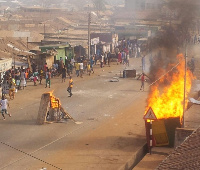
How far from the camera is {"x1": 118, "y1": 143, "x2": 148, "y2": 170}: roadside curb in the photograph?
13883 millimetres

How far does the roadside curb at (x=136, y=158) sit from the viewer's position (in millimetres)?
13883

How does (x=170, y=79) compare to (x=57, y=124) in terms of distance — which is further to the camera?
(x=170, y=79)

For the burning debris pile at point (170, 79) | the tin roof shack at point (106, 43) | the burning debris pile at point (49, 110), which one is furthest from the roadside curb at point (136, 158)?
the tin roof shack at point (106, 43)

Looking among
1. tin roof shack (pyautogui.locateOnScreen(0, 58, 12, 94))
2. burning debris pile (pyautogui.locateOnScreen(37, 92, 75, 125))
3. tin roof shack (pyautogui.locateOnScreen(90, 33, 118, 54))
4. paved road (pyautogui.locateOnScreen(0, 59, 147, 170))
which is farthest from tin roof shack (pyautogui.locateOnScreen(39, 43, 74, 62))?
burning debris pile (pyautogui.locateOnScreen(37, 92, 75, 125))

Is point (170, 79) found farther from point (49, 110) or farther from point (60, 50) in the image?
point (60, 50)

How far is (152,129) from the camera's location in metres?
15.3

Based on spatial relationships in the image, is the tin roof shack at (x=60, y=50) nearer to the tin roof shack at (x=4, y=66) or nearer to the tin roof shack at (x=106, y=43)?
the tin roof shack at (x=106, y=43)

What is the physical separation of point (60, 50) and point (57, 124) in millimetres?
16410

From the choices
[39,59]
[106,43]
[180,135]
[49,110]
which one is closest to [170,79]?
[49,110]

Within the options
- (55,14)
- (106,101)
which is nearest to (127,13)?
(55,14)

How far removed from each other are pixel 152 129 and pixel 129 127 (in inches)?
115

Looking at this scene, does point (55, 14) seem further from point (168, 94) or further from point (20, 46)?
point (168, 94)

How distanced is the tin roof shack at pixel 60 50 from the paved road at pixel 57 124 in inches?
131

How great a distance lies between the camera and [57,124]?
60.8 feet
